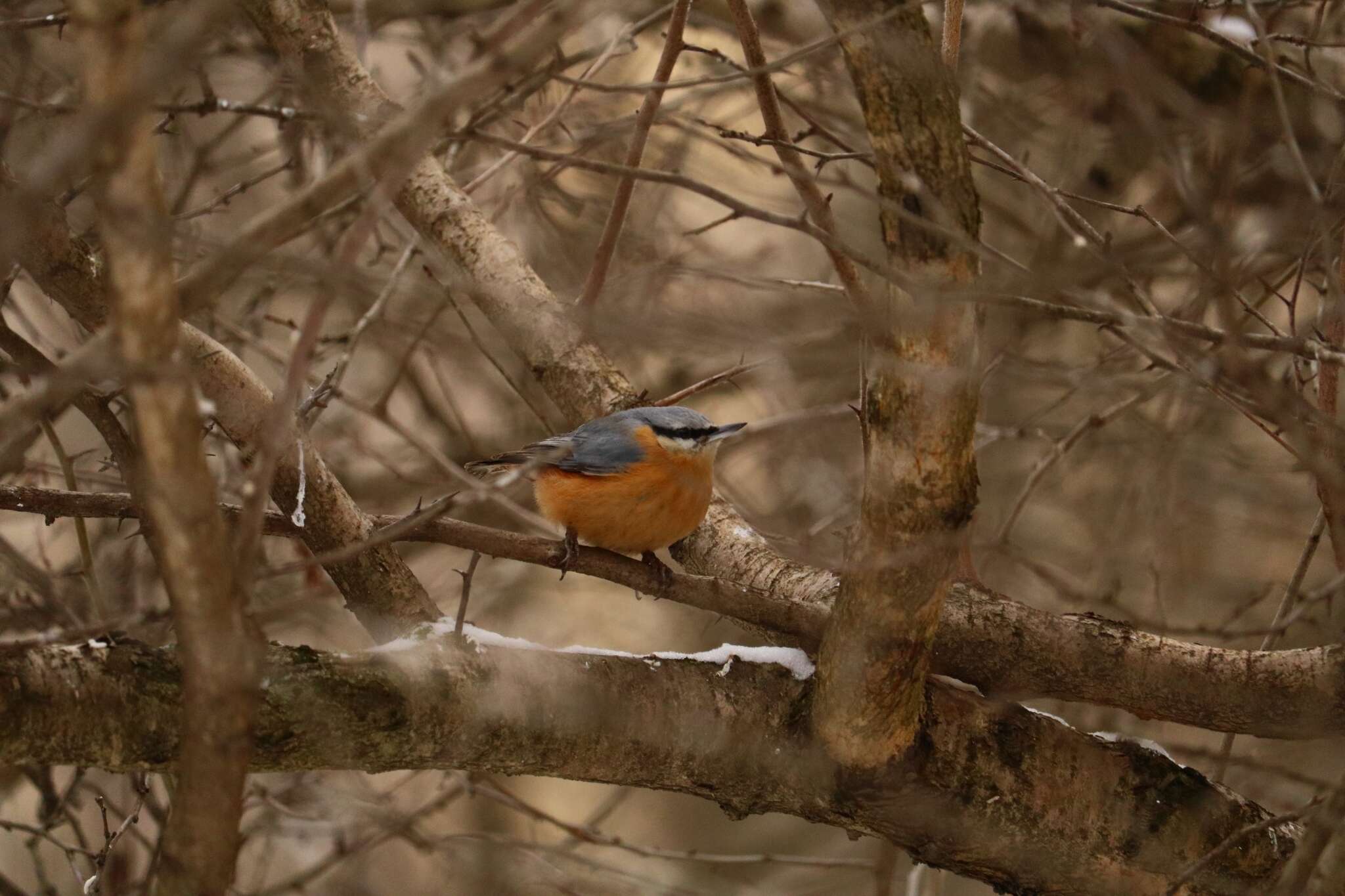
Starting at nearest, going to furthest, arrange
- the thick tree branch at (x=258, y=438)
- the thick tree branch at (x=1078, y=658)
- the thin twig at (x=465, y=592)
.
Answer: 1. the thin twig at (x=465, y=592)
2. the thick tree branch at (x=1078, y=658)
3. the thick tree branch at (x=258, y=438)

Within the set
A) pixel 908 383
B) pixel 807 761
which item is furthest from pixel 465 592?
pixel 807 761

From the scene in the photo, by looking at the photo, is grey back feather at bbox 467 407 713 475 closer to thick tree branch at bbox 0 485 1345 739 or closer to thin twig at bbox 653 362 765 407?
thin twig at bbox 653 362 765 407

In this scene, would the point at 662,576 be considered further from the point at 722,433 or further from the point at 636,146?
the point at 636,146

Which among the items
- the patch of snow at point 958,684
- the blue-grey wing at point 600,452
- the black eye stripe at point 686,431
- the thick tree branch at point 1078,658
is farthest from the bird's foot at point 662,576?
the patch of snow at point 958,684

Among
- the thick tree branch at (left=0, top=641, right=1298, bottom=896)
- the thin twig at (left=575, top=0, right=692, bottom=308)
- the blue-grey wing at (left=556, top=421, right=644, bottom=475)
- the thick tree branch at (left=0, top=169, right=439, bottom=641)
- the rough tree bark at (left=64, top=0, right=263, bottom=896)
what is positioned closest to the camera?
the rough tree bark at (left=64, top=0, right=263, bottom=896)

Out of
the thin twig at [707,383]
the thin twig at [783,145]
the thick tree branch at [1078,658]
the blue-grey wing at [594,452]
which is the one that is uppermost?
the thin twig at [783,145]

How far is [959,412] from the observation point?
2.11m

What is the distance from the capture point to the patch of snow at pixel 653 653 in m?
2.76

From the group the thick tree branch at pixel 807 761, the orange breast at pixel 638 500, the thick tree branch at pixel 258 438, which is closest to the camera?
the thick tree branch at pixel 807 761

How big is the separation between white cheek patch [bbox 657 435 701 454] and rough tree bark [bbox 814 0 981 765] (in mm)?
1359

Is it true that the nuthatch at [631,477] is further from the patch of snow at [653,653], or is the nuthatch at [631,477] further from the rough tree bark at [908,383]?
the rough tree bark at [908,383]

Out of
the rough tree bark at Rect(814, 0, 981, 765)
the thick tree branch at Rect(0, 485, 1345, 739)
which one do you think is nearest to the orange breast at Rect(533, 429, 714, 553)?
the thick tree branch at Rect(0, 485, 1345, 739)

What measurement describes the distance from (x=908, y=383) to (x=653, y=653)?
114cm

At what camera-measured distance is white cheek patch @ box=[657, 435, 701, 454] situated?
12.7 ft
